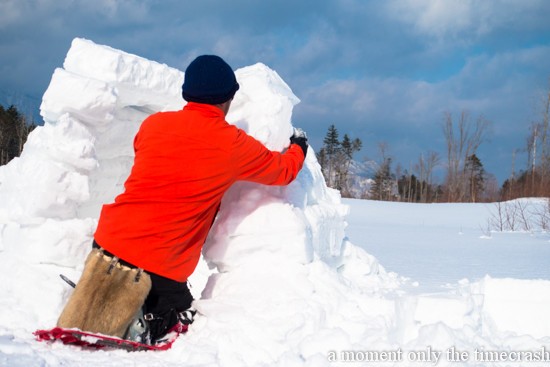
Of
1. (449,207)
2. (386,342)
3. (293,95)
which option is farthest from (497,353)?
(449,207)

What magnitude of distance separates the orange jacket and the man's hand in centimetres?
53

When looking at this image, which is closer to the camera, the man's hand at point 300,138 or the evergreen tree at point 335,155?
the man's hand at point 300,138

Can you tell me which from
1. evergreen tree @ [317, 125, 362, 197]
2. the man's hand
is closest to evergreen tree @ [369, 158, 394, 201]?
evergreen tree @ [317, 125, 362, 197]

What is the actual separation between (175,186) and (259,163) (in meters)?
0.43

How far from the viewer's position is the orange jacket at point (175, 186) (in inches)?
82.5

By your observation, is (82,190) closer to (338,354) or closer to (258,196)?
(258,196)

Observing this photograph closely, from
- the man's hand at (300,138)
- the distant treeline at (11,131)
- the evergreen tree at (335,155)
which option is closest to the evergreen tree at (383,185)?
the evergreen tree at (335,155)

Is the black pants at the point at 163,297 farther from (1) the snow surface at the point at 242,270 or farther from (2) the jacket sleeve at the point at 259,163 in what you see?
(2) the jacket sleeve at the point at 259,163

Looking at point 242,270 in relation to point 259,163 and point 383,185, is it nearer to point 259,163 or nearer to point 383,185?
point 259,163

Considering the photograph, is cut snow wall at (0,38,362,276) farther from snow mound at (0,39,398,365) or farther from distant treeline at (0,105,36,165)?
distant treeline at (0,105,36,165)

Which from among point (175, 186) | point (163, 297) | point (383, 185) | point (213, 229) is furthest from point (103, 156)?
point (383, 185)

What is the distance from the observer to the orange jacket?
2.10 meters

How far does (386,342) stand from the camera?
1.87 meters

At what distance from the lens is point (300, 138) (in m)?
2.86
